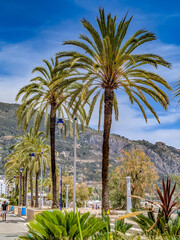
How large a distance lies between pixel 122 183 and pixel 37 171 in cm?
1473

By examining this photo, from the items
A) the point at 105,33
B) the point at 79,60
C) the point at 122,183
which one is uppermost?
the point at 105,33

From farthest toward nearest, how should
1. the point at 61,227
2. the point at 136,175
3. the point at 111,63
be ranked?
the point at 136,175
the point at 111,63
the point at 61,227

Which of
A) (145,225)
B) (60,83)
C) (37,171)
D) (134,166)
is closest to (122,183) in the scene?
(134,166)

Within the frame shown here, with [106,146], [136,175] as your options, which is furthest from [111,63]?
[136,175]

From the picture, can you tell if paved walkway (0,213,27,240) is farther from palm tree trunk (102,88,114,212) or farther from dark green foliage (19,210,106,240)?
dark green foliage (19,210,106,240)

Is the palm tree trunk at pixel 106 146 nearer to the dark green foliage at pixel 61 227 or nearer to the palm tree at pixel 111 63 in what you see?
the palm tree at pixel 111 63

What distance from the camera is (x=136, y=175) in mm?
38781

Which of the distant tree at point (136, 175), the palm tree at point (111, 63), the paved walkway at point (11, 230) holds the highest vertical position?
the palm tree at point (111, 63)

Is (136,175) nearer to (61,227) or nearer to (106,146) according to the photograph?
(106,146)

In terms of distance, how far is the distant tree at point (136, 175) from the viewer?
38000mm

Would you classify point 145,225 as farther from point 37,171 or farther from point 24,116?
point 37,171

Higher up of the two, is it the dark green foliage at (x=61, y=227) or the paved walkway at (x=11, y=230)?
the dark green foliage at (x=61, y=227)

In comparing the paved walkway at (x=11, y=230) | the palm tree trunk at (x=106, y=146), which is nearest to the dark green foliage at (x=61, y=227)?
the paved walkway at (x=11, y=230)

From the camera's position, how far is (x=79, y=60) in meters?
19.2
